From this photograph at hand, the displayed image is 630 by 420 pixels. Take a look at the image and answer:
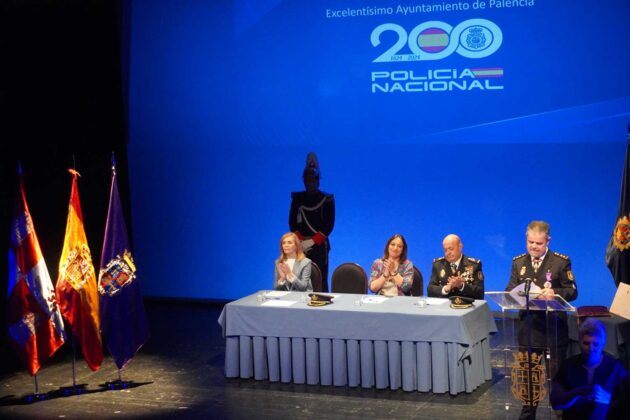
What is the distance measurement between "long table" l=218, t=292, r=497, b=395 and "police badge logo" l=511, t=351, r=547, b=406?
97cm

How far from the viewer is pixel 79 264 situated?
22.6 feet

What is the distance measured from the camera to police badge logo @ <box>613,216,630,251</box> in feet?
21.5

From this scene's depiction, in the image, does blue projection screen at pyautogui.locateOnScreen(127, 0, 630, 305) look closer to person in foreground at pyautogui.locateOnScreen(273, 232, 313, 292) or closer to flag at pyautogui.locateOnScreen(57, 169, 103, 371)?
person in foreground at pyautogui.locateOnScreen(273, 232, 313, 292)

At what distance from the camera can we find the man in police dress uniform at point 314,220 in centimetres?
845

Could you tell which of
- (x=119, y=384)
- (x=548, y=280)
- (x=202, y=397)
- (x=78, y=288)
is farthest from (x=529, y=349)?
(x=78, y=288)

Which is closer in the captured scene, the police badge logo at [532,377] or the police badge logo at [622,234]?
the police badge logo at [532,377]

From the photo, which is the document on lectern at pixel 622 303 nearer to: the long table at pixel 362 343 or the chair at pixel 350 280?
the long table at pixel 362 343

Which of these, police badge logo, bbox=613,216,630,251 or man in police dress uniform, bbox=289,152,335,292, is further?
man in police dress uniform, bbox=289,152,335,292

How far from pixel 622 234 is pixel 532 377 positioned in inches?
72.2

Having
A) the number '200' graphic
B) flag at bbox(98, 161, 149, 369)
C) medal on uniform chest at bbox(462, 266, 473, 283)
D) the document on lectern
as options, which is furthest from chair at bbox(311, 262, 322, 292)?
the number '200' graphic

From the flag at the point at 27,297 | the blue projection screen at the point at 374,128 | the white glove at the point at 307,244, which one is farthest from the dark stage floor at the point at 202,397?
the blue projection screen at the point at 374,128

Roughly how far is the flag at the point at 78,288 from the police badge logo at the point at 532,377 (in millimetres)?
3328

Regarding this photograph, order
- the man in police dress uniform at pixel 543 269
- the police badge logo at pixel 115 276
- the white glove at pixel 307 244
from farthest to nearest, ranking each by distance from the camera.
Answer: the white glove at pixel 307 244 → the police badge logo at pixel 115 276 → the man in police dress uniform at pixel 543 269

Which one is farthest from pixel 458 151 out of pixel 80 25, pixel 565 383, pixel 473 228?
pixel 565 383
